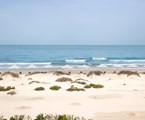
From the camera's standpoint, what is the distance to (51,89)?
1602 centimetres

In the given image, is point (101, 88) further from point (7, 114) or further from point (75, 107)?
point (7, 114)

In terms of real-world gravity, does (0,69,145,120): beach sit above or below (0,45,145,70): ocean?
below

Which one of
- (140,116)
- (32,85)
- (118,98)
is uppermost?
(32,85)

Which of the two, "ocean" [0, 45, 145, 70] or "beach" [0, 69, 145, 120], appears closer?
"beach" [0, 69, 145, 120]

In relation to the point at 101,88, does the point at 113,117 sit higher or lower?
lower

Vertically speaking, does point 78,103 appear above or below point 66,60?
below

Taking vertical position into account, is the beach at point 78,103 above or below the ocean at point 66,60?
below

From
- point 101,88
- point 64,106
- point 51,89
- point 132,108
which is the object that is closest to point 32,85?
point 51,89

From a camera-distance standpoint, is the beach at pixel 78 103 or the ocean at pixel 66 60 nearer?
the beach at pixel 78 103

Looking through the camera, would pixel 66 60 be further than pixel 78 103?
Yes

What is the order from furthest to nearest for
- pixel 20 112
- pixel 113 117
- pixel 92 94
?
pixel 92 94 < pixel 20 112 < pixel 113 117

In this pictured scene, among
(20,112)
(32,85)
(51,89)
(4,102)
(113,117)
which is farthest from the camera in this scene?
(32,85)

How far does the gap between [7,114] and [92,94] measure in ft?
17.1

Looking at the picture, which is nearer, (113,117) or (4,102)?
(113,117)
